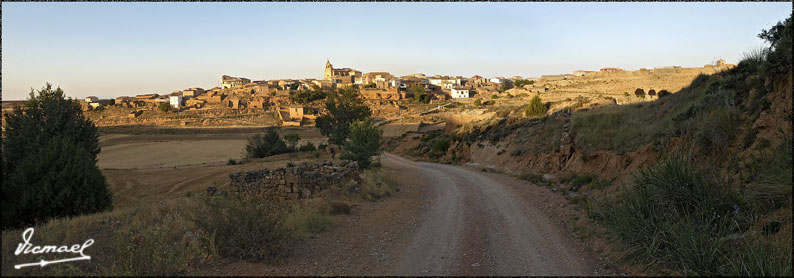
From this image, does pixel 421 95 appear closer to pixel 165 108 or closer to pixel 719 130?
pixel 165 108

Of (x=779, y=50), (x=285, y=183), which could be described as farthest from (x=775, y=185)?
(x=285, y=183)

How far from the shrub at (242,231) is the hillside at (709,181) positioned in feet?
19.3

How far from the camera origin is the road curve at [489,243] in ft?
20.8

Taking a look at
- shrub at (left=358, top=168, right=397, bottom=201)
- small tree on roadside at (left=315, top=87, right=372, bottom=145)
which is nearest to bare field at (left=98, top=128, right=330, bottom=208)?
small tree on roadside at (left=315, top=87, right=372, bottom=145)

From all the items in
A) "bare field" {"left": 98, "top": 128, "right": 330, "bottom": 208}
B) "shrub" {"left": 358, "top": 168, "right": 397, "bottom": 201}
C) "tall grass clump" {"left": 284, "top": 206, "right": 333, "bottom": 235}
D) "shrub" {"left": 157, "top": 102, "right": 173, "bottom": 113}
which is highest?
"shrub" {"left": 157, "top": 102, "right": 173, "bottom": 113}

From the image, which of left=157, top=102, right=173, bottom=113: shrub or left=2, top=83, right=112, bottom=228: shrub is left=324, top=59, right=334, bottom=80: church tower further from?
left=2, top=83, right=112, bottom=228: shrub

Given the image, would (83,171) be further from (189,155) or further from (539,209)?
(189,155)

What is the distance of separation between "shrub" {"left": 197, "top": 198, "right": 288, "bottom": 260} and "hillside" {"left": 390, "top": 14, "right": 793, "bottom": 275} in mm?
5885

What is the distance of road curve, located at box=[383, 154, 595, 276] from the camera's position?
249 inches

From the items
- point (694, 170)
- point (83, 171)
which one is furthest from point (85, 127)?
point (694, 170)

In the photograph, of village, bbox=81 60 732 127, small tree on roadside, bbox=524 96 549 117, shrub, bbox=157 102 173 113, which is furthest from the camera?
shrub, bbox=157 102 173 113

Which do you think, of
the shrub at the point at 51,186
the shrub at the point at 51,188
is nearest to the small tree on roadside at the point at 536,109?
the shrub at the point at 51,186

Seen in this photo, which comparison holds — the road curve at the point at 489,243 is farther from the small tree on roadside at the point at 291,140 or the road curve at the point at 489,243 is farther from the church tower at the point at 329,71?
the church tower at the point at 329,71

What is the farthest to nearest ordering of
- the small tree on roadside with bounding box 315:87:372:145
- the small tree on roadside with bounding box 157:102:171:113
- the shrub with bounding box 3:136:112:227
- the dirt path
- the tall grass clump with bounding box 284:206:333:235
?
1. the small tree on roadside with bounding box 157:102:171:113
2. the small tree on roadside with bounding box 315:87:372:145
3. the shrub with bounding box 3:136:112:227
4. the tall grass clump with bounding box 284:206:333:235
5. the dirt path
